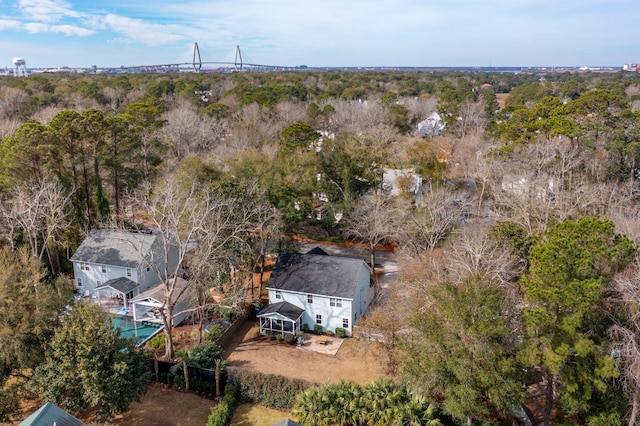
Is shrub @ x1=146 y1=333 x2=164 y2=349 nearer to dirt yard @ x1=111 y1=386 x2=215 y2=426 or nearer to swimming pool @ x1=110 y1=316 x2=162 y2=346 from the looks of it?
swimming pool @ x1=110 y1=316 x2=162 y2=346

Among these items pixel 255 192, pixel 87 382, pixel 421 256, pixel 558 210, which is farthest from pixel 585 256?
pixel 255 192

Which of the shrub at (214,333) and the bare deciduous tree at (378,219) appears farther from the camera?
the bare deciduous tree at (378,219)

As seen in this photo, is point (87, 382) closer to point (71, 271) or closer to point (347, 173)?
point (71, 271)

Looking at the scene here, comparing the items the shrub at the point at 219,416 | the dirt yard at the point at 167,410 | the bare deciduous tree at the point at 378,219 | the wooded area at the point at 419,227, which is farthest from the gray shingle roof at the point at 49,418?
the bare deciduous tree at the point at 378,219

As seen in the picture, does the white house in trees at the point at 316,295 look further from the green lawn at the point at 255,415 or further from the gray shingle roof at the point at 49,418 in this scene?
the gray shingle roof at the point at 49,418

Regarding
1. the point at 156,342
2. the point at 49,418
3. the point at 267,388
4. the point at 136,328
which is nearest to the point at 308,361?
the point at 267,388

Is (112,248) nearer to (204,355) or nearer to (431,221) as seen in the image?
(204,355)
